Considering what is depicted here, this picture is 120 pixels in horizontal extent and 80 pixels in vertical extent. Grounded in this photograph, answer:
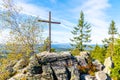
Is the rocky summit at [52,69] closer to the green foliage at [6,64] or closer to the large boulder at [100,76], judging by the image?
the large boulder at [100,76]

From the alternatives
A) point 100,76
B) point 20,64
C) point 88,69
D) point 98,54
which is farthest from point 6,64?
point 98,54

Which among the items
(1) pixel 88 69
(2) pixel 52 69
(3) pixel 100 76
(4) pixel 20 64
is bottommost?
(3) pixel 100 76

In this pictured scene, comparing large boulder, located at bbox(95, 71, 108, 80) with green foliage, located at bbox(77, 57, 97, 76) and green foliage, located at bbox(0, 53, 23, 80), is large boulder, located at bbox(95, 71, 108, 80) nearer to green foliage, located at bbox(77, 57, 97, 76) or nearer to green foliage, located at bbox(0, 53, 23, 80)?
green foliage, located at bbox(77, 57, 97, 76)

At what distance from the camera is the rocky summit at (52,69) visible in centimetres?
2141

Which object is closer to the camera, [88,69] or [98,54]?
[88,69]

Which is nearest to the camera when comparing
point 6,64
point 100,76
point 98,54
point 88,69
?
point 100,76

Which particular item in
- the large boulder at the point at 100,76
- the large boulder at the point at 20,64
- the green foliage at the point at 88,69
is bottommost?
the large boulder at the point at 100,76

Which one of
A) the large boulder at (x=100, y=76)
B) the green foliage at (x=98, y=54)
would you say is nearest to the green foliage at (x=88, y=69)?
the large boulder at (x=100, y=76)

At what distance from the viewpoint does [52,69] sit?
2186cm

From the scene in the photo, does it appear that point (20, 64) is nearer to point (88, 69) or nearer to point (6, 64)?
point (6, 64)

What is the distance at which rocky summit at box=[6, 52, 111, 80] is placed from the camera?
21.4 meters

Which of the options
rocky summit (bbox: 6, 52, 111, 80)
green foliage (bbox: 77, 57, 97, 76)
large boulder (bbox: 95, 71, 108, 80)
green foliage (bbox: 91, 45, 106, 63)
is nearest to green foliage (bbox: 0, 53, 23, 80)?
rocky summit (bbox: 6, 52, 111, 80)

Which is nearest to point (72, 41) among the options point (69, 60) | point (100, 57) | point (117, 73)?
point (100, 57)

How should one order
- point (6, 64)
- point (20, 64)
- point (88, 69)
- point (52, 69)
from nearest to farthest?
point (52, 69)
point (6, 64)
point (20, 64)
point (88, 69)
